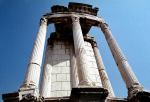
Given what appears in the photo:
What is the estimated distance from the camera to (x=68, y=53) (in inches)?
737

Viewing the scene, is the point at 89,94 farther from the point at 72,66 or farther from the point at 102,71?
the point at 102,71

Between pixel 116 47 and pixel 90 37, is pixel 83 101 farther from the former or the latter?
pixel 90 37

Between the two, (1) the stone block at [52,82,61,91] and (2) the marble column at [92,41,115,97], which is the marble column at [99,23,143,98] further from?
(1) the stone block at [52,82,61,91]

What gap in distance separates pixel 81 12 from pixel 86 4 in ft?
4.38

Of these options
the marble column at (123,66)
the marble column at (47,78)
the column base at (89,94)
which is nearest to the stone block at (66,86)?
the marble column at (47,78)

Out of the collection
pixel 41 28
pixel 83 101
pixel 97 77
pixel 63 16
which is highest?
pixel 63 16

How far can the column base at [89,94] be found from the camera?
1162 cm

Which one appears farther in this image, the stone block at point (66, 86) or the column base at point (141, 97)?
the stone block at point (66, 86)

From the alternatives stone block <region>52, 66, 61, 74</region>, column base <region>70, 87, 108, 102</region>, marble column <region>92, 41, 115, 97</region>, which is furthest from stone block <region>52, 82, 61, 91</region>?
column base <region>70, 87, 108, 102</region>

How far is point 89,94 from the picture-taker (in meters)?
11.7

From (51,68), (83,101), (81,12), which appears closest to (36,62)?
(51,68)

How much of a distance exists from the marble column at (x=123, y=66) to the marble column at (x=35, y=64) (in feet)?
14.7

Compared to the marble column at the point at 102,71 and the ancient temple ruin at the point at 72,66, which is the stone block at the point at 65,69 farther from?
the marble column at the point at 102,71

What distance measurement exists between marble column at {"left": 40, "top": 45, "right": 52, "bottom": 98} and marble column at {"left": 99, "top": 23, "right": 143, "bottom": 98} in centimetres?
431
